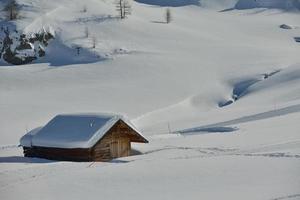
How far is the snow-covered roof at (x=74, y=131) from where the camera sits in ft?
80.8

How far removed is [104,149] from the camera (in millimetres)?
25344

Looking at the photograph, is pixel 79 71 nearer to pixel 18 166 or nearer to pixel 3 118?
pixel 3 118

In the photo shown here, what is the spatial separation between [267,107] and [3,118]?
16.8 metres

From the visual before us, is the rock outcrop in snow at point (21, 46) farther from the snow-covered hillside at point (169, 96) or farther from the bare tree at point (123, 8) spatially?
the bare tree at point (123, 8)

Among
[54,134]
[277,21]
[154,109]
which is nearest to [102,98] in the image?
[154,109]

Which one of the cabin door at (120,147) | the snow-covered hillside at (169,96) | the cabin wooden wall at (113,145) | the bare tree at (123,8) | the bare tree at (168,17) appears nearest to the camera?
the snow-covered hillside at (169,96)

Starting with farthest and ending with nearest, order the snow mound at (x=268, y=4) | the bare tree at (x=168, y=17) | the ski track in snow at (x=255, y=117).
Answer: the snow mound at (x=268, y=4)
the bare tree at (x=168, y=17)
the ski track in snow at (x=255, y=117)

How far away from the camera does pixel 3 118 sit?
39844mm

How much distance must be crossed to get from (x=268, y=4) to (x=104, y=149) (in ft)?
185

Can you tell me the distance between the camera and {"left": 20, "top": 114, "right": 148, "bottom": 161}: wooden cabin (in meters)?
24.7

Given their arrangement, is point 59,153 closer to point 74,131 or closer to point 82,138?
point 74,131

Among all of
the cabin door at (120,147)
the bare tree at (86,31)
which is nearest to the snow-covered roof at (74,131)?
the cabin door at (120,147)

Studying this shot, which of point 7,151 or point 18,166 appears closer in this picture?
point 18,166

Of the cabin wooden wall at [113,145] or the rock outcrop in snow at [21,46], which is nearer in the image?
the cabin wooden wall at [113,145]
